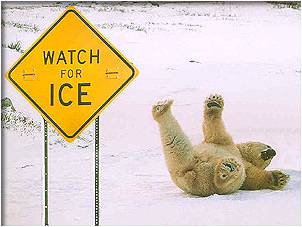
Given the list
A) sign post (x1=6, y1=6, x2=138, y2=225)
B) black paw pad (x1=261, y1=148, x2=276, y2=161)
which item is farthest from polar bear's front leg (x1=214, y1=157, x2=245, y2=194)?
sign post (x1=6, y1=6, x2=138, y2=225)

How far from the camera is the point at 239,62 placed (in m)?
2.02

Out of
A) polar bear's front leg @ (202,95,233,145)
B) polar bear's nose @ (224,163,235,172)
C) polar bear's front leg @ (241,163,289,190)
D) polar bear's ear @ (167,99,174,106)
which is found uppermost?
polar bear's ear @ (167,99,174,106)

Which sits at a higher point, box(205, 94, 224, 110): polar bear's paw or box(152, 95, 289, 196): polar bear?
box(205, 94, 224, 110): polar bear's paw

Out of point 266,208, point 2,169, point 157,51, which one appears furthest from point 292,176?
point 2,169

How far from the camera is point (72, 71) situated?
6.63ft

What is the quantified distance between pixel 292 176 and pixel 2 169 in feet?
3.83

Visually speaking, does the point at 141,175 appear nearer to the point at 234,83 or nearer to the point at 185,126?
the point at 185,126

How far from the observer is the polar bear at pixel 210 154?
202cm

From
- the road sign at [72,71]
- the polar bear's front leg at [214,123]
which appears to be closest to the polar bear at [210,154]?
the polar bear's front leg at [214,123]

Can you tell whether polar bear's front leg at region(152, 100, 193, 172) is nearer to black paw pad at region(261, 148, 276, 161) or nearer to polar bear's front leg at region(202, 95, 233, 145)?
polar bear's front leg at region(202, 95, 233, 145)

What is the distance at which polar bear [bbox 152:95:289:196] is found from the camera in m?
2.02

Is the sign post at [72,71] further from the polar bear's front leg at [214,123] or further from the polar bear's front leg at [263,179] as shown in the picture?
the polar bear's front leg at [263,179]

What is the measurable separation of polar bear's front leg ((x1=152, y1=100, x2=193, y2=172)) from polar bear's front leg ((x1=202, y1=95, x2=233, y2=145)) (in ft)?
0.29

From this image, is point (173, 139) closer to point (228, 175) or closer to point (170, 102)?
point (170, 102)
